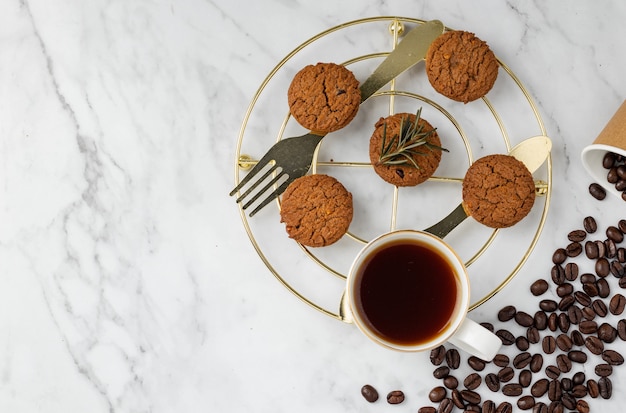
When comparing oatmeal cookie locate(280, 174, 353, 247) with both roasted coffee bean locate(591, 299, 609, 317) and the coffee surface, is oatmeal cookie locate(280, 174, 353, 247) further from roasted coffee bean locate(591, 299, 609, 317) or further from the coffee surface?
roasted coffee bean locate(591, 299, 609, 317)

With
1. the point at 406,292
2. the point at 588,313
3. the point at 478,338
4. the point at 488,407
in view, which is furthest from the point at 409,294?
the point at 588,313

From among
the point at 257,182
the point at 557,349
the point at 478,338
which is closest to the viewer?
the point at 478,338

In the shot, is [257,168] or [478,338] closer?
[478,338]

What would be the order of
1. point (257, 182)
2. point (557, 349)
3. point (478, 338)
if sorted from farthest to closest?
point (557, 349), point (257, 182), point (478, 338)

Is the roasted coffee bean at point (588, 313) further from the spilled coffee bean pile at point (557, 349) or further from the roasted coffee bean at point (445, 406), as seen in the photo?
the roasted coffee bean at point (445, 406)

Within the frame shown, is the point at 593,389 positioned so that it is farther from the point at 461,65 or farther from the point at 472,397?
the point at 461,65

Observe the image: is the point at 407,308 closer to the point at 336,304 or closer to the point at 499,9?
the point at 336,304
